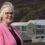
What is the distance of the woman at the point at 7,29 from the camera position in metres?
2.00

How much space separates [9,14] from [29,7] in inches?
163

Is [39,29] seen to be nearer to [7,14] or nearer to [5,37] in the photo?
[7,14]

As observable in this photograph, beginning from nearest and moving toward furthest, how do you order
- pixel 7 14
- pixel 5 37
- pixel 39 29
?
pixel 5 37
pixel 7 14
pixel 39 29

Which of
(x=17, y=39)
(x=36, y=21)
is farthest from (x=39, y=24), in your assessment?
(x=17, y=39)

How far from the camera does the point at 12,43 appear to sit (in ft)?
6.57

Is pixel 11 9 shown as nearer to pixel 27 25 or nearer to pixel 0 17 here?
pixel 0 17

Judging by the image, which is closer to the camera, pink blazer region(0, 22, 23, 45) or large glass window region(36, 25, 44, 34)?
pink blazer region(0, 22, 23, 45)

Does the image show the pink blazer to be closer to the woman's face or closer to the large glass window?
the woman's face

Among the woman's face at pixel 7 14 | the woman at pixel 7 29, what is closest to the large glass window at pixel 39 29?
the woman at pixel 7 29

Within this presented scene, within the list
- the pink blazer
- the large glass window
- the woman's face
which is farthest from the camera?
the large glass window

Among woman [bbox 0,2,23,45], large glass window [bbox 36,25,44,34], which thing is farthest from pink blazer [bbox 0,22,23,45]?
large glass window [bbox 36,25,44,34]

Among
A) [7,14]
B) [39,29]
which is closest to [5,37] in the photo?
[7,14]

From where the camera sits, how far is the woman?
200cm

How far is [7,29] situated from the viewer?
207 cm
